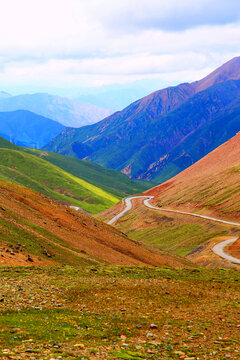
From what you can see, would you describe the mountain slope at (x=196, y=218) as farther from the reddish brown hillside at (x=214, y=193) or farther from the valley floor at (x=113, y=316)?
the valley floor at (x=113, y=316)

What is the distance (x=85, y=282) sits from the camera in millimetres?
34594

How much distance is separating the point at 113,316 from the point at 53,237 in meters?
31.8

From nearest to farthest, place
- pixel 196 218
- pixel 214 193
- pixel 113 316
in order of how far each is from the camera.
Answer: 1. pixel 113 316
2. pixel 196 218
3. pixel 214 193

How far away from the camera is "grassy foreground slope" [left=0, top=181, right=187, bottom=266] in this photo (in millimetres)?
48000

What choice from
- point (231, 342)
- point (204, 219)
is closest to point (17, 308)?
point (231, 342)

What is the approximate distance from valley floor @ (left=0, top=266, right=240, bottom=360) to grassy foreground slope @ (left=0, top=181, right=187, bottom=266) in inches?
357

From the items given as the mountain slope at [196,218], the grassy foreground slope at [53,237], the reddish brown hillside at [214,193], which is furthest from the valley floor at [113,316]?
the reddish brown hillside at [214,193]

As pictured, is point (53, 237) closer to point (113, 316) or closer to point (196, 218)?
point (113, 316)

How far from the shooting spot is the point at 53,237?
5703 cm

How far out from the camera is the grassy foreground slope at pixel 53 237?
48000 millimetres

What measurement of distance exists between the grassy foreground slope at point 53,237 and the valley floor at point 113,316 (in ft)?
29.7

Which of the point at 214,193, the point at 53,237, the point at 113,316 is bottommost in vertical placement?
the point at 113,316

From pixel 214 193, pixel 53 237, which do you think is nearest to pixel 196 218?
pixel 214 193

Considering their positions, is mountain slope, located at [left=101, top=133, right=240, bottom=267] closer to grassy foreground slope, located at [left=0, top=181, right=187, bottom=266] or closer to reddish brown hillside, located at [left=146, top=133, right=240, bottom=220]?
reddish brown hillside, located at [left=146, top=133, right=240, bottom=220]
